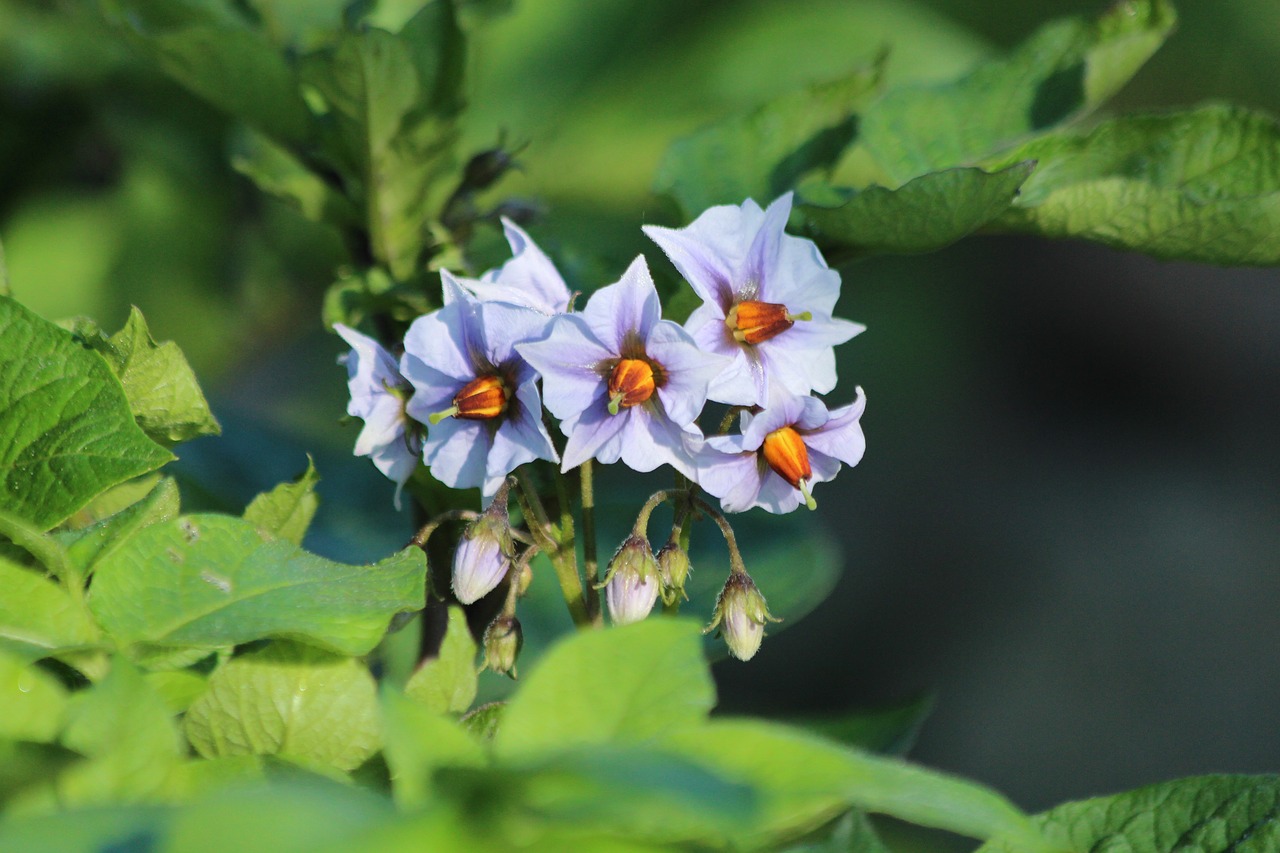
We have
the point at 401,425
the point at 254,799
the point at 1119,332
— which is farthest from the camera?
the point at 1119,332

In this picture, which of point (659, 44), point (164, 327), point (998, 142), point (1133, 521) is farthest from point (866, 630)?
point (998, 142)

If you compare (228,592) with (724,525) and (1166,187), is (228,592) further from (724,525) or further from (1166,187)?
(1166,187)

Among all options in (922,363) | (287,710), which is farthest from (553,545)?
(922,363)

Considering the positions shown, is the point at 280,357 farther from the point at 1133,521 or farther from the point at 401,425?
the point at 1133,521

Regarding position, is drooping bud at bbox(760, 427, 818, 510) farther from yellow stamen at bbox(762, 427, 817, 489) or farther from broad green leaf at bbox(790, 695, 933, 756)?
broad green leaf at bbox(790, 695, 933, 756)

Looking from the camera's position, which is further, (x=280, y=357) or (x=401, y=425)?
(x=280, y=357)

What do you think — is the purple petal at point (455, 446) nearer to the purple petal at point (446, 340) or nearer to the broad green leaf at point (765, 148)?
the purple petal at point (446, 340)

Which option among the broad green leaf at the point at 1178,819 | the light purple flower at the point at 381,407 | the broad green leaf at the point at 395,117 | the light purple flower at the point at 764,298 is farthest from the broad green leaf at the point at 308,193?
the broad green leaf at the point at 1178,819
